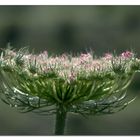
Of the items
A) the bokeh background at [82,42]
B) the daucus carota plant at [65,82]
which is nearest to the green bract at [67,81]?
the daucus carota plant at [65,82]

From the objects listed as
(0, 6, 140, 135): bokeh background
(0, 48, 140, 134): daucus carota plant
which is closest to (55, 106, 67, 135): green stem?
(0, 48, 140, 134): daucus carota plant

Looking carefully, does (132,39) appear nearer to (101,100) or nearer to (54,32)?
(54,32)

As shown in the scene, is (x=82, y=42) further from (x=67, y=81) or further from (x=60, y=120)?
(x=67, y=81)

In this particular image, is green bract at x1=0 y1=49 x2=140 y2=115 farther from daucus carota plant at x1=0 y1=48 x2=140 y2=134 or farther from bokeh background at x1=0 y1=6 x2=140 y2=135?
bokeh background at x1=0 y1=6 x2=140 y2=135

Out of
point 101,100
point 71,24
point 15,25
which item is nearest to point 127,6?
point 101,100

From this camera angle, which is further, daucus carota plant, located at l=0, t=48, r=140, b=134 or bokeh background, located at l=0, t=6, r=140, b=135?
bokeh background, located at l=0, t=6, r=140, b=135

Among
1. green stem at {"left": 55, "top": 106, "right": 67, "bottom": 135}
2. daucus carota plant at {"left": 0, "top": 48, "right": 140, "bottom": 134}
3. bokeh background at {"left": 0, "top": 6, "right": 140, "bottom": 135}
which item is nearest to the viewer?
daucus carota plant at {"left": 0, "top": 48, "right": 140, "bottom": 134}

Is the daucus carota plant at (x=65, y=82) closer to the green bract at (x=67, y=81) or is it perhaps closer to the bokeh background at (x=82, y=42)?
the green bract at (x=67, y=81)
